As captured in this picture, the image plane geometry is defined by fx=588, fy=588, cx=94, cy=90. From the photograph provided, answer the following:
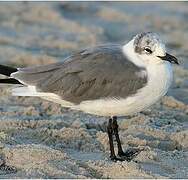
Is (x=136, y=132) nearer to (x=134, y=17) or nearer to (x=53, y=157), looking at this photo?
(x=53, y=157)

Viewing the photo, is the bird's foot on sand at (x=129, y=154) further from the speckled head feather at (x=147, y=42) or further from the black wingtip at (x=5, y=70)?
the black wingtip at (x=5, y=70)

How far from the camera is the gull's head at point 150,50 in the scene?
15.8ft

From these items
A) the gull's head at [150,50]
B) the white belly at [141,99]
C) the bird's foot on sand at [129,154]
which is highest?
the gull's head at [150,50]

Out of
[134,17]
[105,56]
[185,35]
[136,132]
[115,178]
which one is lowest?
[115,178]

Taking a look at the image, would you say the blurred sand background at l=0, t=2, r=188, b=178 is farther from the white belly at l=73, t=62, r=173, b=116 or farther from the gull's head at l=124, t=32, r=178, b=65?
the gull's head at l=124, t=32, r=178, b=65

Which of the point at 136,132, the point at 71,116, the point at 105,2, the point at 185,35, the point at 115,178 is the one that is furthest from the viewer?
the point at 105,2

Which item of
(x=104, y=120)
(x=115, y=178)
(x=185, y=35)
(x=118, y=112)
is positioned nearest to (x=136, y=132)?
(x=104, y=120)

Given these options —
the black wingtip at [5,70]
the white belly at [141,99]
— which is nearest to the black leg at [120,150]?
the white belly at [141,99]

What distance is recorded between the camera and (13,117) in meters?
5.93

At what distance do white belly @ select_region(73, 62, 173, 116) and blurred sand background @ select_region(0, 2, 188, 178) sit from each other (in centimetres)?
42

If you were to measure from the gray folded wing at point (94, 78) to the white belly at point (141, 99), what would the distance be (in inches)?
1.7

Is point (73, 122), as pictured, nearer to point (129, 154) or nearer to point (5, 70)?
point (129, 154)

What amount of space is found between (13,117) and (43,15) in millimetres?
5302

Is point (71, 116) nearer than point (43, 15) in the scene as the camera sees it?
Yes
